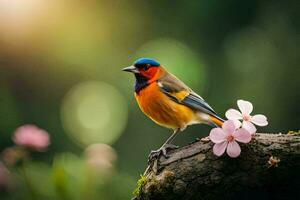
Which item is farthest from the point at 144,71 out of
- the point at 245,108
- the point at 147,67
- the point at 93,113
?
the point at 93,113

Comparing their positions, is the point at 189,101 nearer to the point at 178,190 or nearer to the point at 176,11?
the point at 178,190

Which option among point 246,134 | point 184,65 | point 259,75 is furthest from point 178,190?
point 259,75

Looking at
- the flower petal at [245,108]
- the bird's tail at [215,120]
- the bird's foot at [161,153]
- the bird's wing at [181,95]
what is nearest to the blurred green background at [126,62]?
the bird's wing at [181,95]

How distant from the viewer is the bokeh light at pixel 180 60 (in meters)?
5.75

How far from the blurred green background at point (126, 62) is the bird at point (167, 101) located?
2.26 m

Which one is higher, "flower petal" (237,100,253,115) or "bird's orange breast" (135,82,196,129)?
"bird's orange breast" (135,82,196,129)

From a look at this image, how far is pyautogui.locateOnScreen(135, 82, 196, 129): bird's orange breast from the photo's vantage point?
3207 mm

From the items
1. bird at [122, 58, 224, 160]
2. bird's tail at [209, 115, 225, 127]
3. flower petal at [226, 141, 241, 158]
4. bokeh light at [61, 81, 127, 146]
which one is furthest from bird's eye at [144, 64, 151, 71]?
bokeh light at [61, 81, 127, 146]

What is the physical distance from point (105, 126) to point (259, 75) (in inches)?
69.5

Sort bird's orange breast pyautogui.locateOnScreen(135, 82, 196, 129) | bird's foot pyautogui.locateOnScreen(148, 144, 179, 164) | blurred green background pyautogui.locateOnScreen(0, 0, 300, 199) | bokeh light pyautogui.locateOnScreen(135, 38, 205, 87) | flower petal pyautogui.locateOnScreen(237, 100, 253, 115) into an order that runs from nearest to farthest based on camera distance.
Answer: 1. flower petal pyautogui.locateOnScreen(237, 100, 253, 115)
2. bird's foot pyautogui.locateOnScreen(148, 144, 179, 164)
3. bird's orange breast pyautogui.locateOnScreen(135, 82, 196, 129)
4. bokeh light pyautogui.locateOnScreen(135, 38, 205, 87)
5. blurred green background pyautogui.locateOnScreen(0, 0, 300, 199)

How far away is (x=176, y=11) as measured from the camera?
22.9ft

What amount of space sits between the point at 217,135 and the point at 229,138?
0.17 feet

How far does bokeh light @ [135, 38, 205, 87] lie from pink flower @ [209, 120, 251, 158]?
3.46m

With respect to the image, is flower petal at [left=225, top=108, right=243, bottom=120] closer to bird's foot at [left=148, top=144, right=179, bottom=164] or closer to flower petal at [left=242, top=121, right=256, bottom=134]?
flower petal at [left=242, top=121, right=256, bottom=134]
